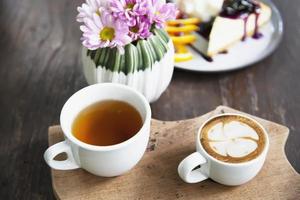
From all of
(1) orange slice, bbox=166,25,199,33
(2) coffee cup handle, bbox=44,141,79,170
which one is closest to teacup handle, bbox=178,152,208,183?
(2) coffee cup handle, bbox=44,141,79,170

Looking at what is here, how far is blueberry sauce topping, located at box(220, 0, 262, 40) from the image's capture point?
111 centimetres

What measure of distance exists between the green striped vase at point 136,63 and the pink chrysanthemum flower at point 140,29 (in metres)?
0.02

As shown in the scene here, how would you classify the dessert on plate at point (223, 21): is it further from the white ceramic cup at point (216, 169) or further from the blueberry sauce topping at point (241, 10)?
the white ceramic cup at point (216, 169)

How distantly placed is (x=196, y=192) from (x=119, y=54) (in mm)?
271

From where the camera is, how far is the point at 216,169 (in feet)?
2.41

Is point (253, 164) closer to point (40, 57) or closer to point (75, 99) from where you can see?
point (75, 99)

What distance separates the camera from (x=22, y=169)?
0.87 m

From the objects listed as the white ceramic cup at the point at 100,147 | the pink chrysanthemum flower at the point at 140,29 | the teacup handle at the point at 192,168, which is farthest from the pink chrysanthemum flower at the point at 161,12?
the teacup handle at the point at 192,168

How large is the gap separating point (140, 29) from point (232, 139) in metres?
0.24

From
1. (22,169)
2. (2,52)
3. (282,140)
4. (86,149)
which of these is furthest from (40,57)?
(282,140)

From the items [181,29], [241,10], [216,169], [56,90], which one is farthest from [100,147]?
[241,10]

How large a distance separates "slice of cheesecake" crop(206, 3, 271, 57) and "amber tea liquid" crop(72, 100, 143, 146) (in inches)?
12.6

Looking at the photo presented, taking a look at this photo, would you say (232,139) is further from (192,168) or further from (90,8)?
(90,8)

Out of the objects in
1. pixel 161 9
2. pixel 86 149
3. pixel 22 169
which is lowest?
pixel 22 169
